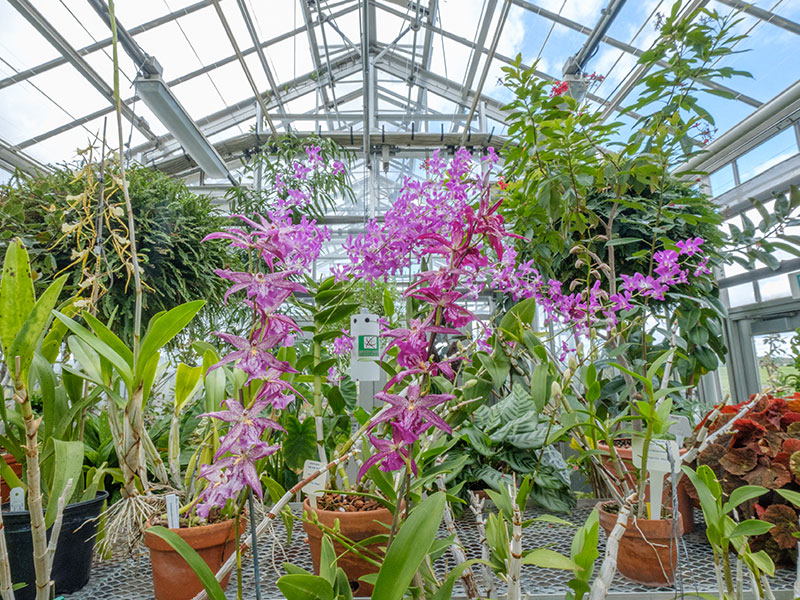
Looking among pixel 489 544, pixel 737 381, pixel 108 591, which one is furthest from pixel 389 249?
pixel 737 381

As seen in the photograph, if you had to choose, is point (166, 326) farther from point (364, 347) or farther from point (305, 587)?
point (305, 587)

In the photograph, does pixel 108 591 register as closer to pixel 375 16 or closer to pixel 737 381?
pixel 737 381

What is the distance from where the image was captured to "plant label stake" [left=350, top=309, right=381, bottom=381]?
101 centimetres

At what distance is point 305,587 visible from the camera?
1.49ft

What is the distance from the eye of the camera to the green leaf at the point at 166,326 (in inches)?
30.4

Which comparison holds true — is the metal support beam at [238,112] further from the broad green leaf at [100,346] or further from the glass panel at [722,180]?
the broad green leaf at [100,346]

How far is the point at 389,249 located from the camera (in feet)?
3.51

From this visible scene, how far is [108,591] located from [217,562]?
23 centimetres

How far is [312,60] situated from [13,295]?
645 centimetres

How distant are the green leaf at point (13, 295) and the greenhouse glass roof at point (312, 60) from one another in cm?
212

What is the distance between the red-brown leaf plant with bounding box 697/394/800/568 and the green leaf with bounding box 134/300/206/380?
99 centimetres

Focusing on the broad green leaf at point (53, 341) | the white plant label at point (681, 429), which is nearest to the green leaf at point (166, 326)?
the broad green leaf at point (53, 341)

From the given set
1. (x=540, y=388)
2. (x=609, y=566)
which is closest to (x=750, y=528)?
(x=609, y=566)

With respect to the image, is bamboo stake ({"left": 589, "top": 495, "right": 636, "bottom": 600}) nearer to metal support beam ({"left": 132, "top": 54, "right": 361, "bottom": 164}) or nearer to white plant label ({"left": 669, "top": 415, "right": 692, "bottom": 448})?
white plant label ({"left": 669, "top": 415, "right": 692, "bottom": 448})
